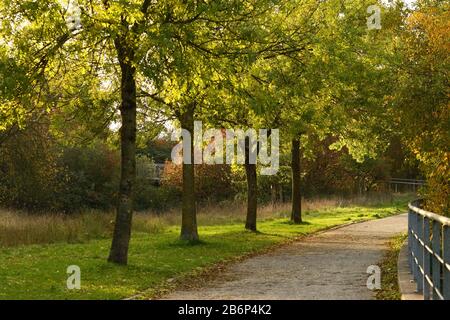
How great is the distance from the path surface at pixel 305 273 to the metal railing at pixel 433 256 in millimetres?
1547


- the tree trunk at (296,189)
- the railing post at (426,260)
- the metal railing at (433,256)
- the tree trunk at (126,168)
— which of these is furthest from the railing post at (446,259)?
the tree trunk at (296,189)

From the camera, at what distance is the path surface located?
39.6 ft

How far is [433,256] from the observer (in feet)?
28.3

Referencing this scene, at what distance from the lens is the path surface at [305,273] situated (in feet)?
39.6

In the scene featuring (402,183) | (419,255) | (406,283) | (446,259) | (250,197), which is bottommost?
(406,283)

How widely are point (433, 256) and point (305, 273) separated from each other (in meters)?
6.72

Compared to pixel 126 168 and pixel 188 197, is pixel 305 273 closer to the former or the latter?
pixel 126 168

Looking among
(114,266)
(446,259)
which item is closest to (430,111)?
(114,266)

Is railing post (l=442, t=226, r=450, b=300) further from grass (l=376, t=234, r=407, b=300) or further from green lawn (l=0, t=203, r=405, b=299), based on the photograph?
green lawn (l=0, t=203, r=405, b=299)

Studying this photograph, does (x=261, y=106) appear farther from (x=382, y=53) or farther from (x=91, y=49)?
(x=382, y=53)
